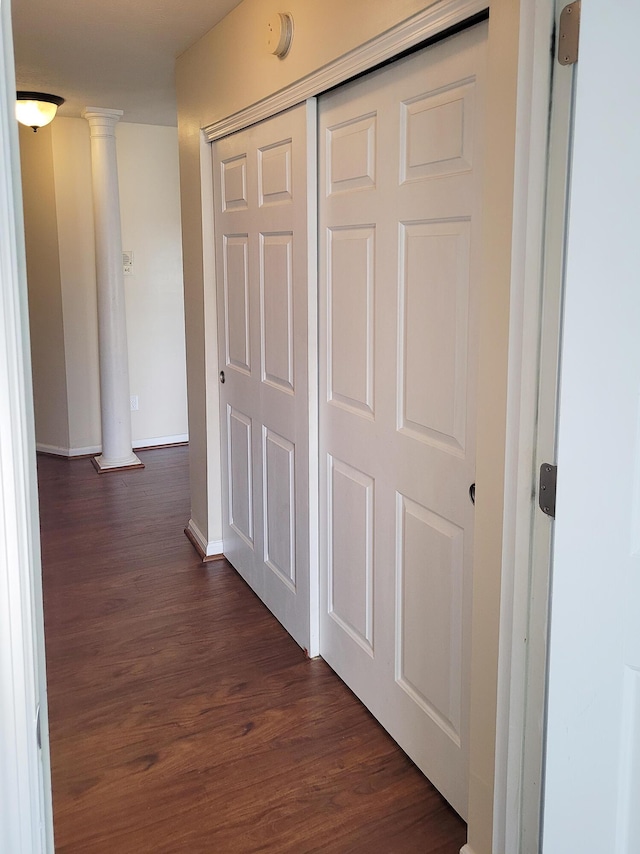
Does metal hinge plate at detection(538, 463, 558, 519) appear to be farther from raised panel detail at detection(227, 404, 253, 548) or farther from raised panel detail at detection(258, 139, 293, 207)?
raised panel detail at detection(227, 404, 253, 548)

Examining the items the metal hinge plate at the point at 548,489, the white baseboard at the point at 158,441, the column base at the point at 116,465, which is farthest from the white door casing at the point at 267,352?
the white baseboard at the point at 158,441

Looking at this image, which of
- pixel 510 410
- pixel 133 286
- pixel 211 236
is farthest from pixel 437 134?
pixel 133 286

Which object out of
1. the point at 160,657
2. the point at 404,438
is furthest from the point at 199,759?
the point at 404,438

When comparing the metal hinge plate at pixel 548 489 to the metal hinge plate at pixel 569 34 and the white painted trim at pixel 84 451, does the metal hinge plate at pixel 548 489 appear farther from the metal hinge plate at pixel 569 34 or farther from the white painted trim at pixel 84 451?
the white painted trim at pixel 84 451

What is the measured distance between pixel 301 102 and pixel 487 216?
3.90ft

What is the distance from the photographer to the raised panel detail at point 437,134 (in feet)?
5.75

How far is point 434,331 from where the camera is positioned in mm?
1936

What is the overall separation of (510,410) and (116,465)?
4.33 metres

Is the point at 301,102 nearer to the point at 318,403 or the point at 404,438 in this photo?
the point at 318,403

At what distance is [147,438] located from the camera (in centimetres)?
607

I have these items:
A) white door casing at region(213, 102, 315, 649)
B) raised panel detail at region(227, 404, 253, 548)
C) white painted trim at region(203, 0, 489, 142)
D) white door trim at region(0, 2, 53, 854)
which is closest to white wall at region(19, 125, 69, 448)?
white door casing at region(213, 102, 315, 649)

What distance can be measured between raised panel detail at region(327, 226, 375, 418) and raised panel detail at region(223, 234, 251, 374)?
77 centimetres

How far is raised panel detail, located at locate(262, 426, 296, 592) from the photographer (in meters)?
2.90

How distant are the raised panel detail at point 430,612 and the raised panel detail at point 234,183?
5.19 ft
